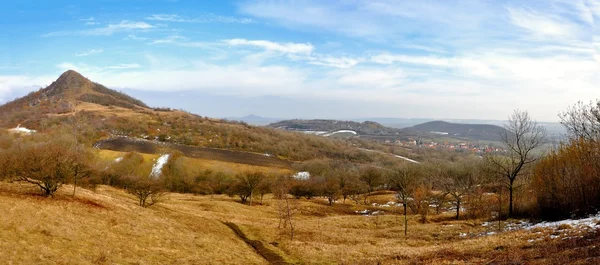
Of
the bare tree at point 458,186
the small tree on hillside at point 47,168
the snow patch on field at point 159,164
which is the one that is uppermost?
the small tree on hillside at point 47,168

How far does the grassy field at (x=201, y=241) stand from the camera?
62.9ft

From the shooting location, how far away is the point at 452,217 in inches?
1999

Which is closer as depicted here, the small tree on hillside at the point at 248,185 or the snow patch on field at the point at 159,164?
the small tree on hillside at the point at 248,185

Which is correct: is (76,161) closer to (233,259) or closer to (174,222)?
(174,222)

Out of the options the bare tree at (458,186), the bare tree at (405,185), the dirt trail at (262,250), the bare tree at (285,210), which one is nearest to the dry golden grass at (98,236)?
the dirt trail at (262,250)

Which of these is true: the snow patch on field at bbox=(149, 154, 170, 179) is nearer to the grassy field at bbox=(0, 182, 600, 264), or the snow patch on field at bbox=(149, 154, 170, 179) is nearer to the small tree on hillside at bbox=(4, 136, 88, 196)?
the small tree on hillside at bbox=(4, 136, 88, 196)

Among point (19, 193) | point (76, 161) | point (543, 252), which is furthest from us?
point (76, 161)

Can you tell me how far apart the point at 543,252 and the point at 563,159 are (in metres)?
22.4

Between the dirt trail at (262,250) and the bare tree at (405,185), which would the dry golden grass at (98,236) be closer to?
the dirt trail at (262,250)

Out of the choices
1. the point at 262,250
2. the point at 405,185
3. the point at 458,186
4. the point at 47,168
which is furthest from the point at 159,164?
the point at 262,250

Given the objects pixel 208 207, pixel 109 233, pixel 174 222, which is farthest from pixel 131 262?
pixel 208 207

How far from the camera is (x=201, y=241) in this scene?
28.7m

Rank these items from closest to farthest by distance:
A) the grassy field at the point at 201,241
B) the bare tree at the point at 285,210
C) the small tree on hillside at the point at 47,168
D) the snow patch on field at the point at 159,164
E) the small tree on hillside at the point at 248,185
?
the grassy field at the point at 201,241 < the small tree on hillside at the point at 47,168 < the bare tree at the point at 285,210 < the small tree on hillside at the point at 248,185 < the snow patch on field at the point at 159,164

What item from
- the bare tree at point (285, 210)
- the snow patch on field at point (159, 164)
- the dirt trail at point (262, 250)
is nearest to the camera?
the dirt trail at point (262, 250)
